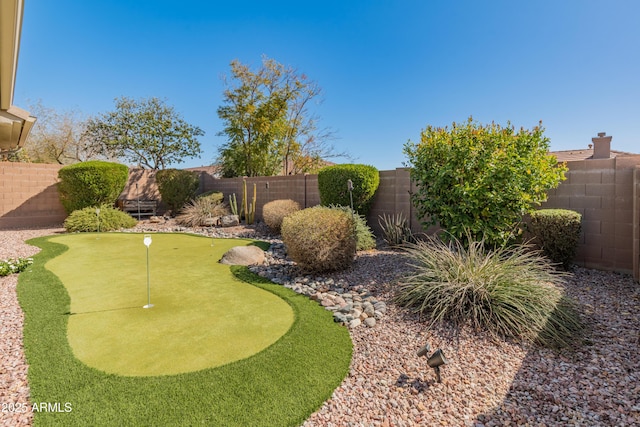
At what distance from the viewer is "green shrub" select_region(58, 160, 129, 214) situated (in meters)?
10.2

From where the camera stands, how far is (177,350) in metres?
2.76

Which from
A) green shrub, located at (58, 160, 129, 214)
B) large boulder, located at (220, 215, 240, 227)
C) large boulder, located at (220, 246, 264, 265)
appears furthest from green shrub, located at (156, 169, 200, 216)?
large boulder, located at (220, 246, 264, 265)

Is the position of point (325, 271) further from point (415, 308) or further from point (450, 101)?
point (450, 101)

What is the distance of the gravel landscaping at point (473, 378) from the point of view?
6.55 feet

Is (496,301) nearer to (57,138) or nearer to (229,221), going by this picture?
(229,221)

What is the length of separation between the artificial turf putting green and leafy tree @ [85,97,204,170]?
12062 mm

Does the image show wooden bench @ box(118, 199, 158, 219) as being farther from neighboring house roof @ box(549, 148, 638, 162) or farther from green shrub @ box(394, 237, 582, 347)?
neighboring house roof @ box(549, 148, 638, 162)

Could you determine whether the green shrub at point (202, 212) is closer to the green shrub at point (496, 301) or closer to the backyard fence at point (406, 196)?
the backyard fence at point (406, 196)

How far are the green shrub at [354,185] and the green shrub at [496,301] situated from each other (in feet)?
14.8

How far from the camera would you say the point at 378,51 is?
413 inches

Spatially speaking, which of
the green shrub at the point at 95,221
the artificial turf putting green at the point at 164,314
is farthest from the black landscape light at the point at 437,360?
the green shrub at the point at 95,221

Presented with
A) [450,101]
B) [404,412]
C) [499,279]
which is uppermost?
[450,101]

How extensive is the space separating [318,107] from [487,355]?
17.1 m

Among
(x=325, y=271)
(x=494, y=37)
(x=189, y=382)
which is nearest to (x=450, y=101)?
(x=494, y=37)
